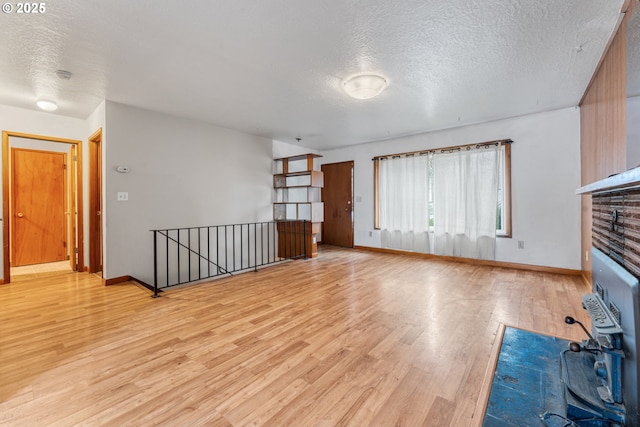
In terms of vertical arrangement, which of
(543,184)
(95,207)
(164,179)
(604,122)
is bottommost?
(95,207)

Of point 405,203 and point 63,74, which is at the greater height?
point 63,74

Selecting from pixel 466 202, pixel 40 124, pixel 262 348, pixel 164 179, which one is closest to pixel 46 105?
pixel 40 124

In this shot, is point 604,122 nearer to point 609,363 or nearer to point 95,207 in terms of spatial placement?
point 609,363

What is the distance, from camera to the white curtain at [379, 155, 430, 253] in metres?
5.39

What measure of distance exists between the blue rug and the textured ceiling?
2538 mm

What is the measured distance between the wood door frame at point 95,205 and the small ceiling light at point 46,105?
2.08 feet

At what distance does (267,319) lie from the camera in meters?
2.57

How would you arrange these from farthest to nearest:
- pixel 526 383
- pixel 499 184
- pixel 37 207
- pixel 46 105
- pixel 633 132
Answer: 1. pixel 37 207
2. pixel 499 184
3. pixel 46 105
4. pixel 633 132
5. pixel 526 383

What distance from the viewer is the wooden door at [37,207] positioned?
15.2 feet

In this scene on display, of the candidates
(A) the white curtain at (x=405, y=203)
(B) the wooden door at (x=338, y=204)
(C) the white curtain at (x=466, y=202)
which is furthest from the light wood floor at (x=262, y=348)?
(B) the wooden door at (x=338, y=204)

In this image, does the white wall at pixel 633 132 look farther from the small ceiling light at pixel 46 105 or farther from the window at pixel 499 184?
the small ceiling light at pixel 46 105

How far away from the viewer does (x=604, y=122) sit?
2.64m

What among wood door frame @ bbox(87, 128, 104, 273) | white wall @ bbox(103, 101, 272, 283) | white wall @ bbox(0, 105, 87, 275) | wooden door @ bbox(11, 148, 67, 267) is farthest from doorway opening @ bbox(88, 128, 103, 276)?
wooden door @ bbox(11, 148, 67, 267)

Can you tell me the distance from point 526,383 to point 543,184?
373 centimetres
